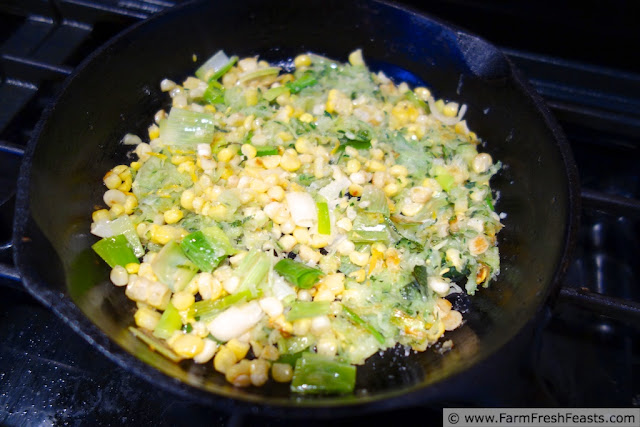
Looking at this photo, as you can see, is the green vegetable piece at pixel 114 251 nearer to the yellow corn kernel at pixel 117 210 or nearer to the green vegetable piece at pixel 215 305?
the yellow corn kernel at pixel 117 210

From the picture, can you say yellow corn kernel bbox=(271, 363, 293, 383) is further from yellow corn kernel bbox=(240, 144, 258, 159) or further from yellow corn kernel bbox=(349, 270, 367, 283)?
yellow corn kernel bbox=(240, 144, 258, 159)

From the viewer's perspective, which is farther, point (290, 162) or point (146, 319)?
point (290, 162)

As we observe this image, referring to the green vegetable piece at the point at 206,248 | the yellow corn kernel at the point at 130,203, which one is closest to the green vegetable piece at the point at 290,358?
the green vegetable piece at the point at 206,248

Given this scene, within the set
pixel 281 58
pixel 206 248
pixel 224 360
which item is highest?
pixel 281 58

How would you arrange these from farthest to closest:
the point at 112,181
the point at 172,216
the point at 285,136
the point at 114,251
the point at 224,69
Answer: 1. the point at 224,69
2. the point at 285,136
3. the point at 112,181
4. the point at 172,216
5. the point at 114,251

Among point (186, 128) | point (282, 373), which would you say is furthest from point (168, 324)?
point (186, 128)

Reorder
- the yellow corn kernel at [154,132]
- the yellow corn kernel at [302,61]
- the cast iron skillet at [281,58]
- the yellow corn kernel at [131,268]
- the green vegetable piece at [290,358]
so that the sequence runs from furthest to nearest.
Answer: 1. the yellow corn kernel at [302,61]
2. the yellow corn kernel at [154,132]
3. the yellow corn kernel at [131,268]
4. the green vegetable piece at [290,358]
5. the cast iron skillet at [281,58]

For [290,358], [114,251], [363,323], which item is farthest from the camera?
[114,251]

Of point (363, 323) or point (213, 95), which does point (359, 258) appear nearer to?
point (363, 323)
